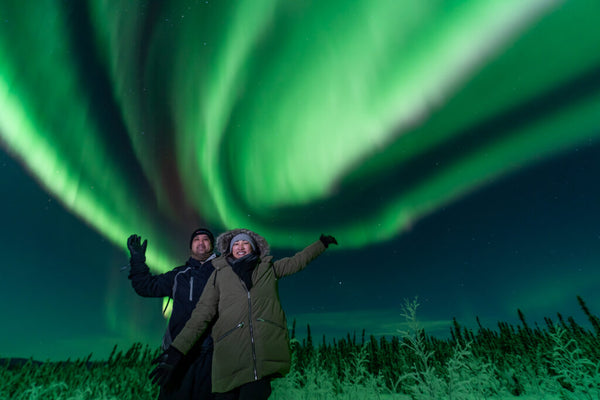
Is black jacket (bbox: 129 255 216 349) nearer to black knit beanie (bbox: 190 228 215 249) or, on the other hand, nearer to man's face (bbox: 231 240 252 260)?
black knit beanie (bbox: 190 228 215 249)

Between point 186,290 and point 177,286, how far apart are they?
16 centimetres

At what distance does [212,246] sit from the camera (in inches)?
187

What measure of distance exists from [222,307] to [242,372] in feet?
2.23

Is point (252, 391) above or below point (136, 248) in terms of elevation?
below

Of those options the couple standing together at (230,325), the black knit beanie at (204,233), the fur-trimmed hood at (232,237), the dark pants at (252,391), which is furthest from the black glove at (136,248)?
the dark pants at (252,391)

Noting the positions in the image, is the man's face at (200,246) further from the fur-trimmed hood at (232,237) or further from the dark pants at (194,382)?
the dark pants at (194,382)

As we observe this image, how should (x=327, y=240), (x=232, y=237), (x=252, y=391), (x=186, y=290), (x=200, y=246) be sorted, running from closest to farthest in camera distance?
(x=252, y=391) < (x=186, y=290) < (x=232, y=237) < (x=327, y=240) < (x=200, y=246)

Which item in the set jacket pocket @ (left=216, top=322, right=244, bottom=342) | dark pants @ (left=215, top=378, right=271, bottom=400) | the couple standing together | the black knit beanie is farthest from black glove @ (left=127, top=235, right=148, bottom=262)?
dark pants @ (left=215, top=378, right=271, bottom=400)

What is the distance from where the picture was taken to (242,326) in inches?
131

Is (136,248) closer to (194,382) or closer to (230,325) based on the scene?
(194,382)

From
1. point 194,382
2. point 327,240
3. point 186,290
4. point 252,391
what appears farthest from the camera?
point 327,240

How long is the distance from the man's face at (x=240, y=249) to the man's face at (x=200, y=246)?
0.89 m

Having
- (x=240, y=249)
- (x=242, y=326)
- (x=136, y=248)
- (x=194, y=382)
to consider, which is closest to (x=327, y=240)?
(x=240, y=249)

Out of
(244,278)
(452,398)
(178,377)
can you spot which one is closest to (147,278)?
(178,377)
